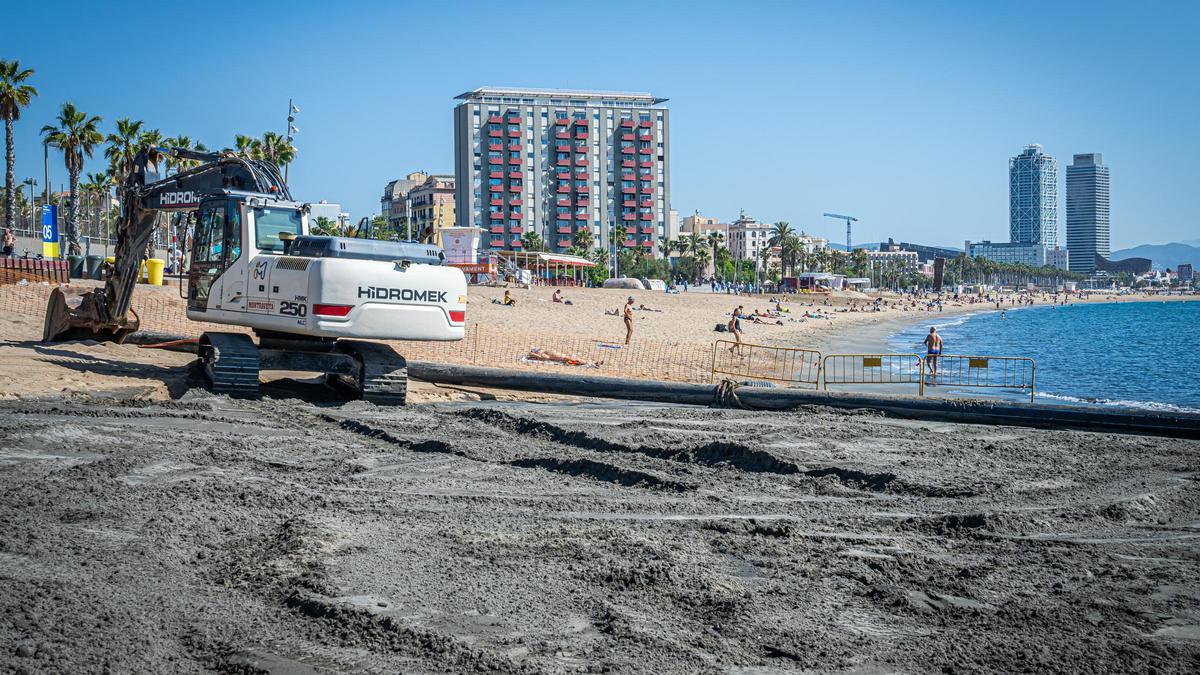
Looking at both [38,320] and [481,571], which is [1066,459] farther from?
[38,320]

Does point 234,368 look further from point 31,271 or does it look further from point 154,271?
point 31,271

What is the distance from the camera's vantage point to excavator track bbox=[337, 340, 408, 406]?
51.6ft

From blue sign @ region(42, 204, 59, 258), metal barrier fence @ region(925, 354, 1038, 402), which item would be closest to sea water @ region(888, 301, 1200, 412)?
metal barrier fence @ region(925, 354, 1038, 402)

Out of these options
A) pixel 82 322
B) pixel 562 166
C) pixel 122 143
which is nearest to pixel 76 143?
pixel 122 143

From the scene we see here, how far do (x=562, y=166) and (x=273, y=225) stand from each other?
137844 mm

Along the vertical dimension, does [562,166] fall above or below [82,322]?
above

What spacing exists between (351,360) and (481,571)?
32.1 ft

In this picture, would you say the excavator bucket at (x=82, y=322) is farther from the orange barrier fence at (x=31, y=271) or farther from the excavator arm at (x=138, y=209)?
the orange barrier fence at (x=31, y=271)

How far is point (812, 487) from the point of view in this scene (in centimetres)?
1021

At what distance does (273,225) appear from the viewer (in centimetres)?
1564

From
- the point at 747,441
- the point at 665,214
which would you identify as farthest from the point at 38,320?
the point at 665,214

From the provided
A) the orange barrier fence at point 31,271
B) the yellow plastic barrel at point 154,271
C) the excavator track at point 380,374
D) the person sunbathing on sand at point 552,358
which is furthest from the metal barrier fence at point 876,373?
the orange barrier fence at point 31,271

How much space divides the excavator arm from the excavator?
0.11 feet

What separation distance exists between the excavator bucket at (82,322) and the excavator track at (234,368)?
476 cm
